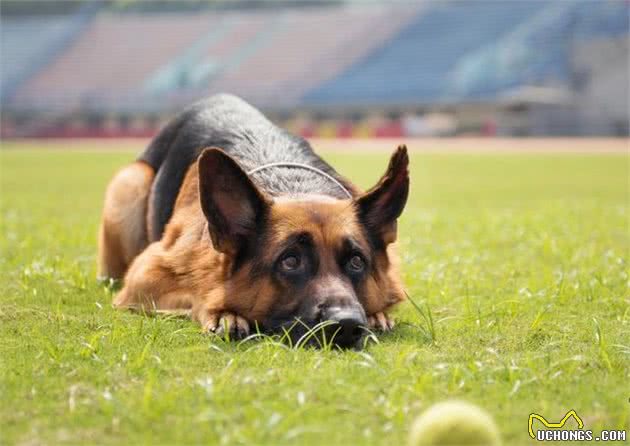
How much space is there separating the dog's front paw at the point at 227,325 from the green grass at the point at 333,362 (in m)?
0.10

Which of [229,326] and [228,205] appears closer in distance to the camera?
[229,326]

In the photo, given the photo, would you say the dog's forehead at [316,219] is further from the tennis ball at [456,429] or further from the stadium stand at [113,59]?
the stadium stand at [113,59]

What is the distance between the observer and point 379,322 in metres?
4.67

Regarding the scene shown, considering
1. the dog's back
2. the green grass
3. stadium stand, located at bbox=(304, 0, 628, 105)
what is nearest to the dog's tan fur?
the green grass

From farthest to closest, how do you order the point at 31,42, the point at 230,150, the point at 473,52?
the point at 31,42, the point at 473,52, the point at 230,150

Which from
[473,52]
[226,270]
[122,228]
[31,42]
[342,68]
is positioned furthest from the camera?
[31,42]

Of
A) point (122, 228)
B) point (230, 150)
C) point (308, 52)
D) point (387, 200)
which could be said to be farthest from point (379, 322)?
point (308, 52)

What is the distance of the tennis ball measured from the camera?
248 centimetres

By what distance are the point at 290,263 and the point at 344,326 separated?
18.7 inches

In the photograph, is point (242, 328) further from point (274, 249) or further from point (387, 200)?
point (387, 200)

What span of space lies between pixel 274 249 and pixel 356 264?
436mm

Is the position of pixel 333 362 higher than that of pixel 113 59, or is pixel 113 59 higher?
pixel 333 362

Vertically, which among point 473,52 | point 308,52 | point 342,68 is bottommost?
point 342,68

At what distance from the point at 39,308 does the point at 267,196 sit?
164cm
